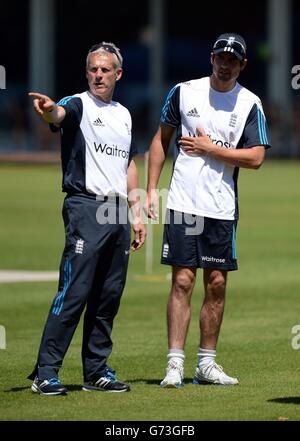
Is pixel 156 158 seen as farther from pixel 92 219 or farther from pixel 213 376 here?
pixel 213 376

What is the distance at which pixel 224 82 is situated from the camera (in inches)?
372

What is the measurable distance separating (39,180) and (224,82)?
28.3m

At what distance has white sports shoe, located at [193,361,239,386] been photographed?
371 inches

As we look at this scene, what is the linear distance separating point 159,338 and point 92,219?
3.38 metres

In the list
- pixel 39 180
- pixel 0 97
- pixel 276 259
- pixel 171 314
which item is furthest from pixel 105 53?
pixel 0 97

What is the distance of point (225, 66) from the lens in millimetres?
9367

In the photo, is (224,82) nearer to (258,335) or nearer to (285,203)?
(258,335)

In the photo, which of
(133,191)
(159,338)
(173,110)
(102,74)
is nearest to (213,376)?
(133,191)

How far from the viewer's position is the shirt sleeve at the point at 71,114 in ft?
28.9

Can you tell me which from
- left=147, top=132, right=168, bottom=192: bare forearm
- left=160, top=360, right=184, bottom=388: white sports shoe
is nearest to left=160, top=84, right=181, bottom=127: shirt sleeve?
left=147, top=132, right=168, bottom=192: bare forearm

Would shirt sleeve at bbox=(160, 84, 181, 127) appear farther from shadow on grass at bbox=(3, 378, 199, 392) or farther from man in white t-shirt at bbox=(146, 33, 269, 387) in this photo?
shadow on grass at bbox=(3, 378, 199, 392)

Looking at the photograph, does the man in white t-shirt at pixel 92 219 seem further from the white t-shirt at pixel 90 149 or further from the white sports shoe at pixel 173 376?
the white sports shoe at pixel 173 376

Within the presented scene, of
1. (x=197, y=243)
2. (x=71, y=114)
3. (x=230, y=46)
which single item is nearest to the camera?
(x=71, y=114)

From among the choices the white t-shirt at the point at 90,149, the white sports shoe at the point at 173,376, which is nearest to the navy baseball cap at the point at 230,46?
the white t-shirt at the point at 90,149
